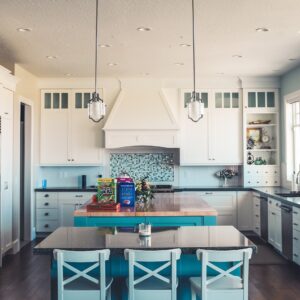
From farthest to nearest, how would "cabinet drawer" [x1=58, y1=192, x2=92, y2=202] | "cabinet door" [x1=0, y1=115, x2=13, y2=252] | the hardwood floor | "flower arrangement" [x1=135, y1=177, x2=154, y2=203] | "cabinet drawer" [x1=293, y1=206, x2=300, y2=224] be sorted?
"cabinet drawer" [x1=58, y1=192, x2=92, y2=202] < "cabinet door" [x1=0, y1=115, x2=13, y2=252] < "cabinet drawer" [x1=293, y1=206, x2=300, y2=224] < "flower arrangement" [x1=135, y1=177, x2=154, y2=203] < the hardwood floor

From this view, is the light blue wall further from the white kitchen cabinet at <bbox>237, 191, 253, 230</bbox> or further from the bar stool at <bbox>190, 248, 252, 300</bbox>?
the bar stool at <bbox>190, 248, 252, 300</bbox>

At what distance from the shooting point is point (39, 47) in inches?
211

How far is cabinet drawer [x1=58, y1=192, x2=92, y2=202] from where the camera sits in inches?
284

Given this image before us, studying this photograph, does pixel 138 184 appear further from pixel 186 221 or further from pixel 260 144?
pixel 260 144

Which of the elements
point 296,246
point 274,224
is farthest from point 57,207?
point 296,246

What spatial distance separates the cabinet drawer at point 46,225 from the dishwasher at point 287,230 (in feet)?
12.7

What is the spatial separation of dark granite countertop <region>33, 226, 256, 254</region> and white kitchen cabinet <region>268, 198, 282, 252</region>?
2493mm

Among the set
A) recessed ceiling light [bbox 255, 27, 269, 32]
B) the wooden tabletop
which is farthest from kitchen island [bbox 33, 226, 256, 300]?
recessed ceiling light [bbox 255, 27, 269, 32]

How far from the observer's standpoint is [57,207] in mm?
7250

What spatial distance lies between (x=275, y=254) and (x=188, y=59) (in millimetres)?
3101

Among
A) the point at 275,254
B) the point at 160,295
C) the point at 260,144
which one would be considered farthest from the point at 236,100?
the point at 160,295

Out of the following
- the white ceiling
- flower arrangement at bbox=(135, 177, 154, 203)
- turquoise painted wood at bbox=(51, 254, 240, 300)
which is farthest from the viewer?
flower arrangement at bbox=(135, 177, 154, 203)

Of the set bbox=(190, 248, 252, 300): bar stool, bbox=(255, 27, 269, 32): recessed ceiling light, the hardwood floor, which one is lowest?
the hardwood floor

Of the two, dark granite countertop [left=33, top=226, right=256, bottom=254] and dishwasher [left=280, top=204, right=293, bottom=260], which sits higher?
dark granite countertop [left=33, top=226, right=256, bottom=254]
